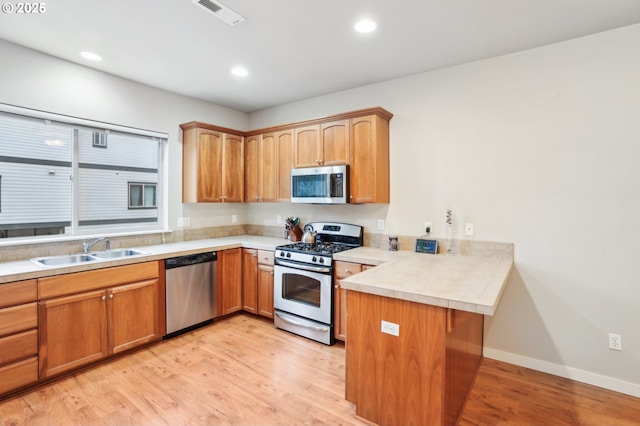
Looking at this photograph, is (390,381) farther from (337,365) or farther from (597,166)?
(597,166)

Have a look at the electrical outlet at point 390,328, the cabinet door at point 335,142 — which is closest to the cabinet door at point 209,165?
the cabinet door at point 335,142

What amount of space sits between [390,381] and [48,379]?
263 centimetres

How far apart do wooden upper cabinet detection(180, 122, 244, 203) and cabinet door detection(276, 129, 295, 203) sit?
0.68 meters

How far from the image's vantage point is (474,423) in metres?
2.04

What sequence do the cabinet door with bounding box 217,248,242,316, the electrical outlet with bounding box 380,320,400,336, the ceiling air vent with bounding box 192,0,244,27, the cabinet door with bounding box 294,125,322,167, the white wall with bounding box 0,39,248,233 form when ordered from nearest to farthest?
the electrical outlet with bounding box 380,320,400,336 → the ceiling air vent with bounding box 192,0,244,27 → the white wall with bounding box 0,39,248,233 → the cabinet door with bounding box 294,125,322,167 → the cabinet door with bounding box 217,248,242,316

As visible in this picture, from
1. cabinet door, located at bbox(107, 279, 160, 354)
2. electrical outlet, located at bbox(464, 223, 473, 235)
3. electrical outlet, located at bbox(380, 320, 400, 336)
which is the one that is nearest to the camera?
electrical outlet, located at bbox(380, 320, 400, 336)

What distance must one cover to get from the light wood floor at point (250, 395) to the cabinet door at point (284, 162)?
5.95 ft

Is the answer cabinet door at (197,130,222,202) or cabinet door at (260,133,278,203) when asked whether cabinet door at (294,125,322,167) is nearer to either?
cabinet door at (260,133,278,203)

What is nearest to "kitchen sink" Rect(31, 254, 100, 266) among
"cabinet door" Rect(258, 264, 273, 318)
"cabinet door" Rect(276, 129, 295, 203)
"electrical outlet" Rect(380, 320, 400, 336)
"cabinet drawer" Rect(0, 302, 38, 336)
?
"cabinet drawer" Rect(0, 302, 38, 336)

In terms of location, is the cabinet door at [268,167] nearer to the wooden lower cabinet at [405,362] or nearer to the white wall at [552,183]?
the white wall at [552,183]

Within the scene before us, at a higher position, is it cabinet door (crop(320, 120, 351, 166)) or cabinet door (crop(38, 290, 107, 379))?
cabinet door (crop(320, 120, 351, 166))

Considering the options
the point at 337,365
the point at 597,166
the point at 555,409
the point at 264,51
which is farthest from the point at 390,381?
the point at 264,51

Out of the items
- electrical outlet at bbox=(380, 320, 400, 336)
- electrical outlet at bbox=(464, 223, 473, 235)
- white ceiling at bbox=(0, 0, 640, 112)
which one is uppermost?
white ceiling at bbox=(0, 0, 640, 112)

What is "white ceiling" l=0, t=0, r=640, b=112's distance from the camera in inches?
83.0
